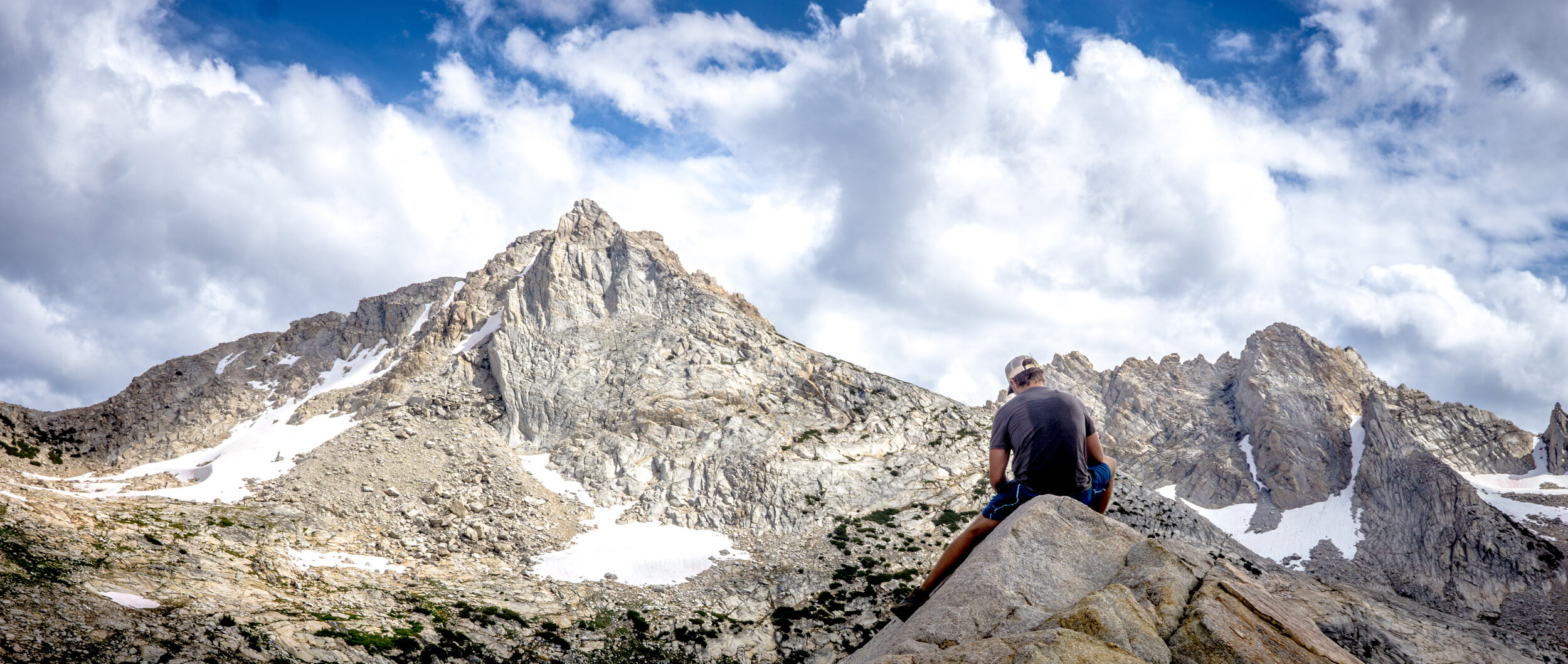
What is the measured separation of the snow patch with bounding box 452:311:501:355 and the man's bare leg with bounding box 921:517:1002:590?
9215 cm

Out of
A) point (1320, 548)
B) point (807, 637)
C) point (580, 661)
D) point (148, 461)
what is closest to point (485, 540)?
point (580, 661)

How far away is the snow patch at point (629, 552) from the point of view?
61562 millimetres

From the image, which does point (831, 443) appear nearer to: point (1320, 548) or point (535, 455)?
point (535, 455)

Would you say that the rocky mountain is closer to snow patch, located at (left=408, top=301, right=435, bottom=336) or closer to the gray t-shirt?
the gray t-shirt

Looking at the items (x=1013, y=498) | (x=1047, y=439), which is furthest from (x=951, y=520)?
(x=1047, y=439)

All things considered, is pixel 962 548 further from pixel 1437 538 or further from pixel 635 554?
pixel 1437 538

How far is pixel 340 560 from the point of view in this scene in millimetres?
53750

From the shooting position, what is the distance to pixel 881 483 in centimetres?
7969

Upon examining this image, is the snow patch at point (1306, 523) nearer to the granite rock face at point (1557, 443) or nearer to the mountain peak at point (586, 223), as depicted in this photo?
the granite rock face at point (1557, 443)

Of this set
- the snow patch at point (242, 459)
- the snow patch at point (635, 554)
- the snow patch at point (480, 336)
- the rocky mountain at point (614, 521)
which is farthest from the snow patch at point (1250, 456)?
the snow patch at point (242, 459)

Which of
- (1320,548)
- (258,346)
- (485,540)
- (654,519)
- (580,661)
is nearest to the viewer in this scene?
(580,661)

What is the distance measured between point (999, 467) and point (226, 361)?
117 metres

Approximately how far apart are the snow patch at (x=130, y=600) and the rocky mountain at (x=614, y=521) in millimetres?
223

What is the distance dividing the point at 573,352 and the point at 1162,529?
76.6 meters
